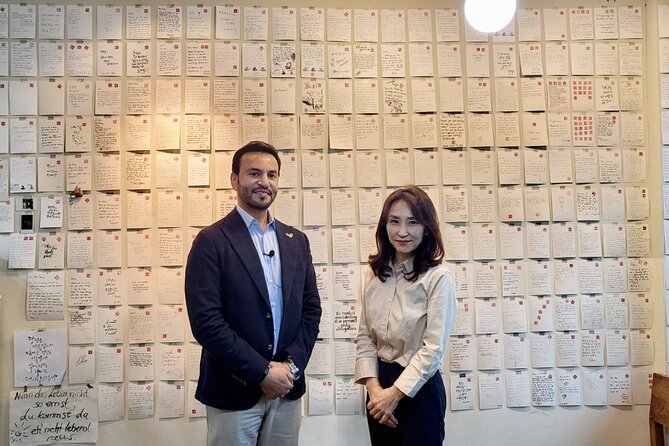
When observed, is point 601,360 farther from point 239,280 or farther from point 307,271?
Result: point 239,280

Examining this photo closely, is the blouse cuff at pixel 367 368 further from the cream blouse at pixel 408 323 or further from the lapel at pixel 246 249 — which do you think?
the lapel at pixel 246 249

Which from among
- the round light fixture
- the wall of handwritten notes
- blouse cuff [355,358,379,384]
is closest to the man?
blouse cuff [355,358,379,384]

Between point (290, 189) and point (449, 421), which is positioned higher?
point (290, 189)

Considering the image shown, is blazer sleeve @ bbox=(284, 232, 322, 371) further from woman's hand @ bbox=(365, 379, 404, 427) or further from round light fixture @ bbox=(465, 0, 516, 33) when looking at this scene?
round light fixture @ bbox=(465, 0, 516, 33)

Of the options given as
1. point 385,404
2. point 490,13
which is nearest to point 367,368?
point 385,404

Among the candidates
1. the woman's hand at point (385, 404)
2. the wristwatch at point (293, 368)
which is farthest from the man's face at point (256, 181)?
the woman's hand at point (385, 404)

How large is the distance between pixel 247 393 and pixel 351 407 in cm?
84

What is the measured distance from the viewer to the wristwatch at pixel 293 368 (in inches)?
67.8

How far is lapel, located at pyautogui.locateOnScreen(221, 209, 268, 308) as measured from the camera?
1.72 metres

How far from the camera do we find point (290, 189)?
240 centimetres

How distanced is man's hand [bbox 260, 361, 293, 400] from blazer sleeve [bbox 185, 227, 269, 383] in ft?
0.10

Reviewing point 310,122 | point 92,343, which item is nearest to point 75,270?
point 92,343

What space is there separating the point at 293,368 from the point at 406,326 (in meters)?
0.42

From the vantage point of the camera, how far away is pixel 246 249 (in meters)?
1.75
